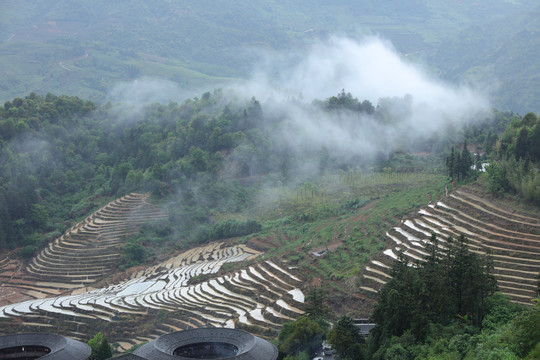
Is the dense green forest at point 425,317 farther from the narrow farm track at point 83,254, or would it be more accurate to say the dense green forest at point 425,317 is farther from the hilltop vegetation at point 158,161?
the narrow farm track at point 83,254

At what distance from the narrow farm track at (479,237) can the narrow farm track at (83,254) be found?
19031 millimetres

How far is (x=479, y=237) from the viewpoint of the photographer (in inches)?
1072

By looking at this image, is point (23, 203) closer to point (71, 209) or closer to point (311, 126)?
point (71, 209)

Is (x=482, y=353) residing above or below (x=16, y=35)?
below

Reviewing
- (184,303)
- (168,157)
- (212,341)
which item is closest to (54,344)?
(212,341)

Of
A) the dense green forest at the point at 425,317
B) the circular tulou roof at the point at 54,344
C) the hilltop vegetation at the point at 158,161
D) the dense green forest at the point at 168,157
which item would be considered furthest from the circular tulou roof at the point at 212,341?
the dense green forest at the point at 168,157

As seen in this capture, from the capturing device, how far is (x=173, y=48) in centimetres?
11750

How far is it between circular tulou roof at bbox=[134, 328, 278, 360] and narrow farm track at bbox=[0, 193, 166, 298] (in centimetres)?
1860

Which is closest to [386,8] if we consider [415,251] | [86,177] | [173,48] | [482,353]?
[173,48]

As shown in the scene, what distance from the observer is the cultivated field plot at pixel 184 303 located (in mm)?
28236

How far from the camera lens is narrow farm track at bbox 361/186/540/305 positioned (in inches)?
968

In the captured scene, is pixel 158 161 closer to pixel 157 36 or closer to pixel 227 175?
pixel 227 175

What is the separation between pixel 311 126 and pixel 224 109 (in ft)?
25.3

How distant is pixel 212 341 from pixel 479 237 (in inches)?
448
